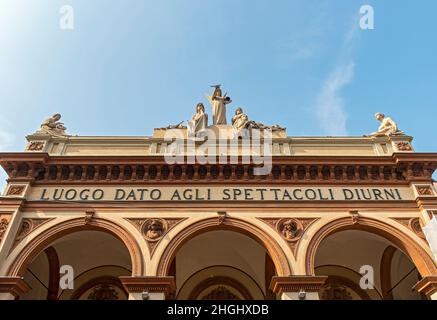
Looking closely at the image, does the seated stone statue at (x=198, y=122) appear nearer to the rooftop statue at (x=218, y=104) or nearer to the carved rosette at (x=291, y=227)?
the rooftop statue at (x=218, y=104)

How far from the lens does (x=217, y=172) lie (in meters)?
12.4

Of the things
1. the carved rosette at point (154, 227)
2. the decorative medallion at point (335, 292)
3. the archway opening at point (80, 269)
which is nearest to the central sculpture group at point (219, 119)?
the carved rosette at point (154, 227)

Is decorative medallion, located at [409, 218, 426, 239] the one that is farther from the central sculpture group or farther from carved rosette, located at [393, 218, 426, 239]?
the central sculpture group

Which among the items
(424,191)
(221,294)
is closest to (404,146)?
(424,191)

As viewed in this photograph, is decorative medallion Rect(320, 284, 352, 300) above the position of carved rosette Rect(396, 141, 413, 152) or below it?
below

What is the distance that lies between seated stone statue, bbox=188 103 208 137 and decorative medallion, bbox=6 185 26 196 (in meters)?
6.23

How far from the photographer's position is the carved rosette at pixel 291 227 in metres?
10.8

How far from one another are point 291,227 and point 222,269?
416 centimetres

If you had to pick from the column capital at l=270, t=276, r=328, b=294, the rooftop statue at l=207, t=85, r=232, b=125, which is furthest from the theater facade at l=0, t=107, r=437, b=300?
the rooftop statue at l=207, t=85, r=232, b=125

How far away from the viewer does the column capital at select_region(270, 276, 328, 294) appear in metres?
9.78

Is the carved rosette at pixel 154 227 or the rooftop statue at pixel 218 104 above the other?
the rooftop statue at pixel 218 104
